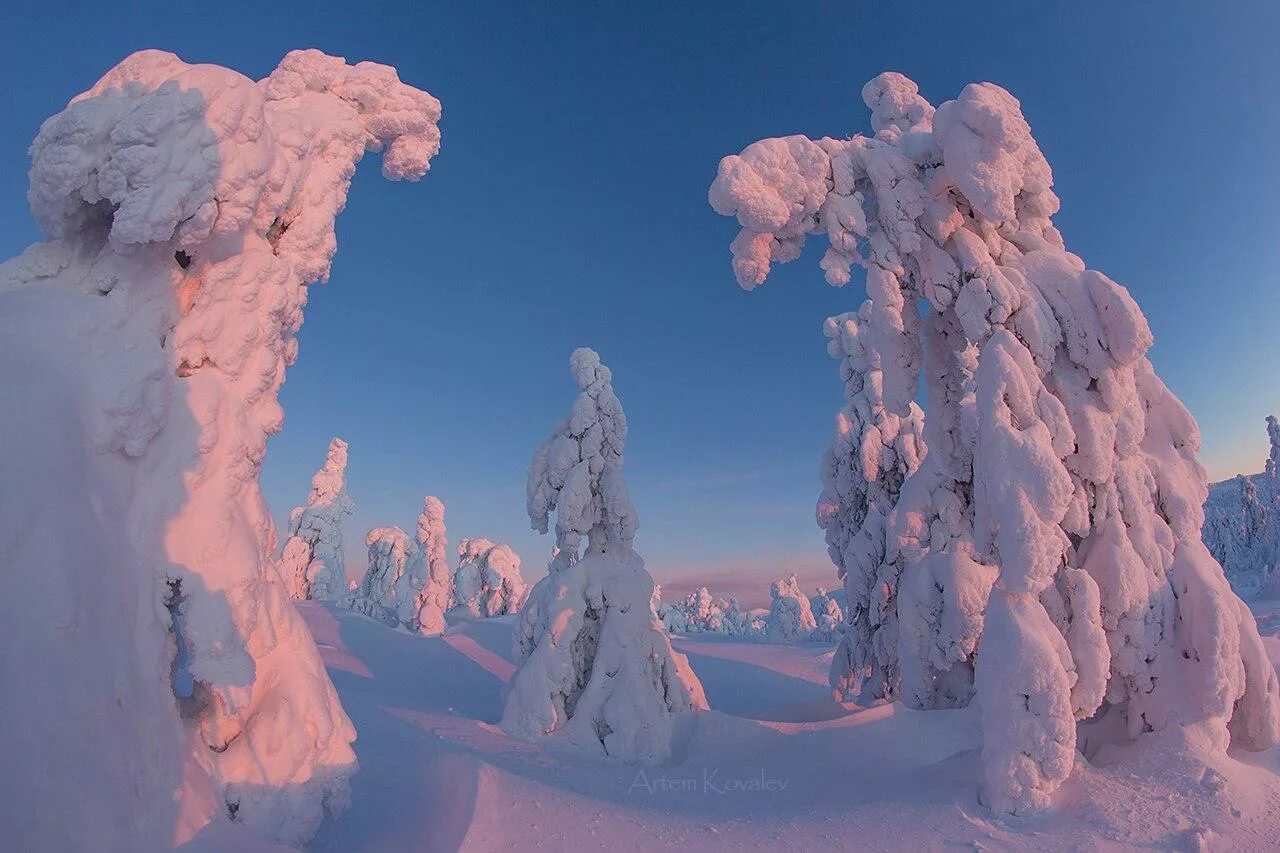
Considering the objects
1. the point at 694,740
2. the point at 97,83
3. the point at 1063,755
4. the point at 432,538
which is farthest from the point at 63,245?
the point at 432,538

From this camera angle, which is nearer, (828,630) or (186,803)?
(186,803)

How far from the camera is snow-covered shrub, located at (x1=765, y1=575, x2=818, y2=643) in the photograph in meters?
49.3

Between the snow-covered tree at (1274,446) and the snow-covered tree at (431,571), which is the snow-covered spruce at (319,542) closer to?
the snow-covered tree at (431,571)

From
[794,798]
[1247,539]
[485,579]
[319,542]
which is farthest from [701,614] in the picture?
[794,798]

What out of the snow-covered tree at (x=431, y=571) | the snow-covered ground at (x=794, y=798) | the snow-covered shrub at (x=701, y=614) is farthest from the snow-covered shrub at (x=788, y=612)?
the snow-covered ground at (x=794, y=798)

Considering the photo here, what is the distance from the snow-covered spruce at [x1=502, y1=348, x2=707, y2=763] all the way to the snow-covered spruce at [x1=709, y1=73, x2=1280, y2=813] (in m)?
6.95

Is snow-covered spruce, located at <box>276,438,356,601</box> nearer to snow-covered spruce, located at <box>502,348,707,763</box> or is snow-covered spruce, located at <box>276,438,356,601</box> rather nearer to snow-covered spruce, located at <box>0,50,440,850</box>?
snow-covered spruce, located at <box>502,348,707,763</box>

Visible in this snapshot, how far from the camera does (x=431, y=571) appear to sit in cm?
3678

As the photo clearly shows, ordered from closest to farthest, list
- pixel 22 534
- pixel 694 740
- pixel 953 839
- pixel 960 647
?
pixel 22 534 → pixel 953 839 → pixel 960 647 → pixel 694 740

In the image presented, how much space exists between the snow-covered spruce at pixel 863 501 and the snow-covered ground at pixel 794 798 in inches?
178

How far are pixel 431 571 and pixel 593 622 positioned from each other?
25.2 m

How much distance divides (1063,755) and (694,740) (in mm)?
8303

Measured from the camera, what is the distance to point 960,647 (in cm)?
948

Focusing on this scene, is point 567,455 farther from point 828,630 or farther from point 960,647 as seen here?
point 828,630
